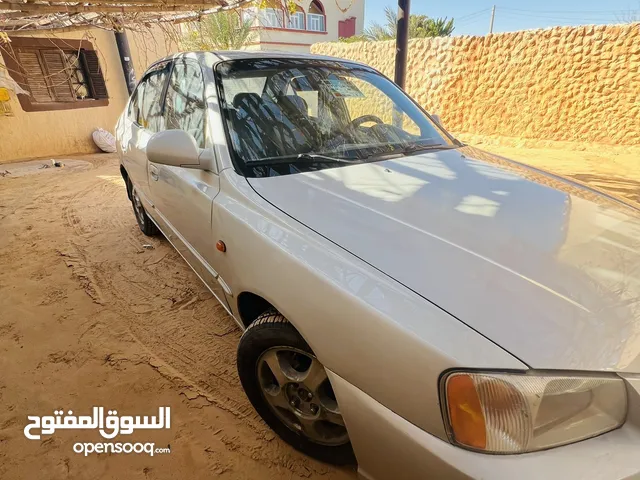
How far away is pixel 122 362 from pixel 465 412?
6.61 ft

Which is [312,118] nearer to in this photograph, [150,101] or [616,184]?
[150,101]

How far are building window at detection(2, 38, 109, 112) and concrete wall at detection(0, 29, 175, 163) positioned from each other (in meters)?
0.15

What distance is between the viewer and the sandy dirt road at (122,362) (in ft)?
5.44

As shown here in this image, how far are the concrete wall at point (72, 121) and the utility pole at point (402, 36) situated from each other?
15.9 ft

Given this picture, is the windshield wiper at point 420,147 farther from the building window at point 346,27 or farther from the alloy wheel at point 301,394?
the building window at point 346,27

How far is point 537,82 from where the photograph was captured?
850 centimetres

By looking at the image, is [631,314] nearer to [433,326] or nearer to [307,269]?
[433,326]

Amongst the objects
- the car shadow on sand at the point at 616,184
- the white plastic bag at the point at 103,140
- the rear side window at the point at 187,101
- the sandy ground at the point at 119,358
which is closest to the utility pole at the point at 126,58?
the white plastic bag at the point at 103,140

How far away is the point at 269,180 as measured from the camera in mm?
1679

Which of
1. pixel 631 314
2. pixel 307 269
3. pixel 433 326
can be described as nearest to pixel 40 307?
pixel 307 269

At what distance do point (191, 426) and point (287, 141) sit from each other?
1.50 meters

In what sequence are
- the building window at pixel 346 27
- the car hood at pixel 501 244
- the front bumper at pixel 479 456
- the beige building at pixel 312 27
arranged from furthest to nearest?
the building window at pixel 346 27 → the beige building at pixel 312 27 → the car hood at pixel 501 244 → the front bumper at pixel 479 456

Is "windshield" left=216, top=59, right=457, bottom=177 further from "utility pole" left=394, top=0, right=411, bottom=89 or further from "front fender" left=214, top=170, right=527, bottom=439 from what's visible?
"utility pole" left=394, top=0, right=411, bottom=89

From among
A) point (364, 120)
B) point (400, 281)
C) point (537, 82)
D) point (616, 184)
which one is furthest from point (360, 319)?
point (537, 82)
